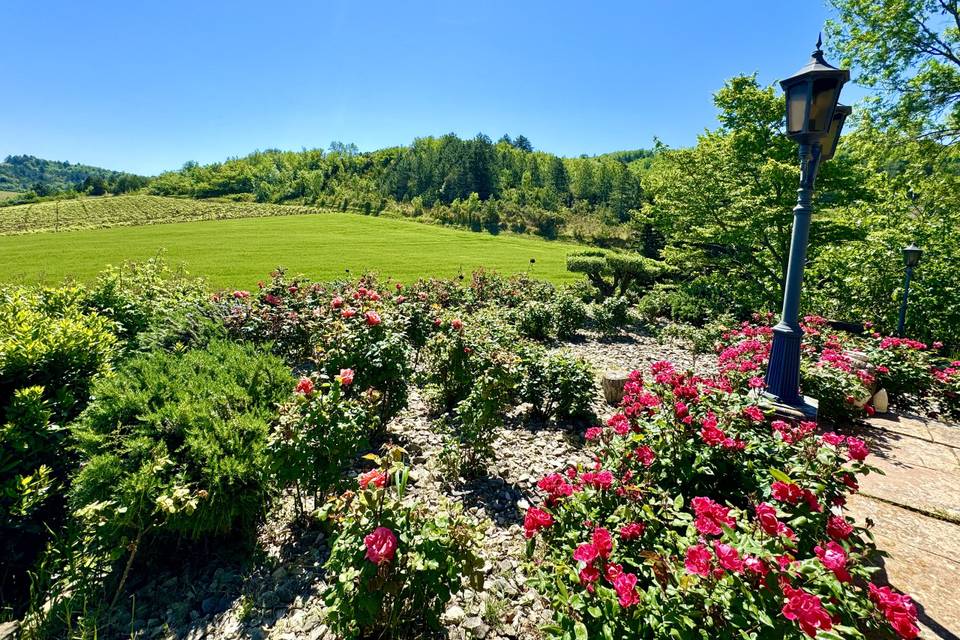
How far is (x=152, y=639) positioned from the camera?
214 cm

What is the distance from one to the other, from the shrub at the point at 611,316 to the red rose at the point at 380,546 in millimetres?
8107

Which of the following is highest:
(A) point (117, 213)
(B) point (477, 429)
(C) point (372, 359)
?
(A) point (117, 213)

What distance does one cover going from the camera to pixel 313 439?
266 centimetres

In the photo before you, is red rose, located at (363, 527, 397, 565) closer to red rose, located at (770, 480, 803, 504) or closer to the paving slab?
red rose, located at (770, 480, 803, 504)

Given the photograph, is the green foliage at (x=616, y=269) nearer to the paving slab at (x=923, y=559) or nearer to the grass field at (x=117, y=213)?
the paving slab at (x=923, y=559)

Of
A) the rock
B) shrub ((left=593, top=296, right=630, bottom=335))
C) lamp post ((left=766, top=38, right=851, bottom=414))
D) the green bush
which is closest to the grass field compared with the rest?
shrub ((left=593, top=296, right=630, bottom=335))

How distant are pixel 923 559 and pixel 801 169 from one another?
297 cm

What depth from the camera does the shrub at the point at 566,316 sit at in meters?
8.78

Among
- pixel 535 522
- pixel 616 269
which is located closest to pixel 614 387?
pixel 535 522

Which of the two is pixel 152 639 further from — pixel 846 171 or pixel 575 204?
pixel 575 204

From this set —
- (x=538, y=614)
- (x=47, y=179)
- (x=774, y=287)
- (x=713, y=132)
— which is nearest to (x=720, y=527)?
(x=538, y=614)

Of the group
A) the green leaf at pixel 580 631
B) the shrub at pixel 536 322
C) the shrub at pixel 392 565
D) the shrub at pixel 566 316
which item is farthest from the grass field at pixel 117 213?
the green leaf at pixel 580 631

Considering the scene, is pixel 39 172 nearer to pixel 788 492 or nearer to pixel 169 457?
pixel 169 457

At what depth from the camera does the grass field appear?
3616 centimetres
